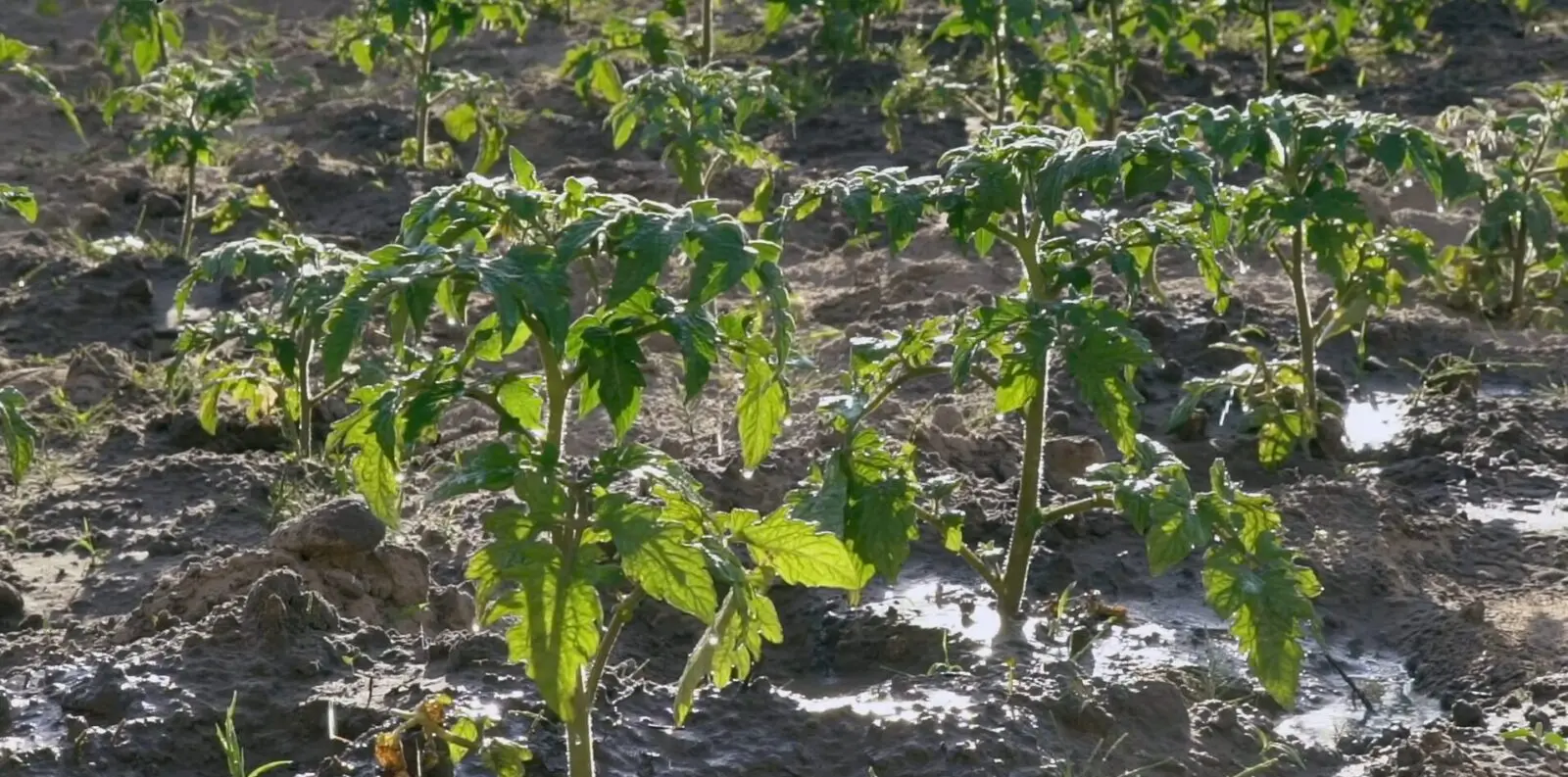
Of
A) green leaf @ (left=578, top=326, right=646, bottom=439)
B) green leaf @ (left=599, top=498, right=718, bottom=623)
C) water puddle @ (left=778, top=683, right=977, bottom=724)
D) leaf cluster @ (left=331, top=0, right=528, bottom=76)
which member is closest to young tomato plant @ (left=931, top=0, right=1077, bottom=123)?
leaf cluster @ (left=331, top=0, right=528, bottom=76)

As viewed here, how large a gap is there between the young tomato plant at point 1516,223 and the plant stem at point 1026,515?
1780 millimetres

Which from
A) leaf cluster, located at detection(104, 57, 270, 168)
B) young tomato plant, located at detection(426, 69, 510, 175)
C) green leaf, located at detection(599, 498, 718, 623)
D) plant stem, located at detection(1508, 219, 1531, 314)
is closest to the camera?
green leaf, located at detection(599, 498, 718, 623)

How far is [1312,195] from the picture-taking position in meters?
4.74

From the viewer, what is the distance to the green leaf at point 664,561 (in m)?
2.74

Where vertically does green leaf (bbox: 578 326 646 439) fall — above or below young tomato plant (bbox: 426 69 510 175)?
above

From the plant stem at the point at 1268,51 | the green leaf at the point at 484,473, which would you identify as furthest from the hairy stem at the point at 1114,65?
the green leaf at the point at 484,473

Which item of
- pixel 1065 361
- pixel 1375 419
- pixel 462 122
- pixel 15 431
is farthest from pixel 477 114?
pixel 1065 361

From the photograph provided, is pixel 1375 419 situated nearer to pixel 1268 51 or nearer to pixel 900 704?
pixel 900 704

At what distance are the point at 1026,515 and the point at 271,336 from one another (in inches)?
79.5

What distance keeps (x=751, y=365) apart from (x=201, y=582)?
5.52ft

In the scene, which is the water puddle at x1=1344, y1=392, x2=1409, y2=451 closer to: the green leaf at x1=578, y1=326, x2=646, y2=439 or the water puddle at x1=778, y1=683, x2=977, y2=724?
the water puddle at x1=778, y1=683, x2=977, y2=724

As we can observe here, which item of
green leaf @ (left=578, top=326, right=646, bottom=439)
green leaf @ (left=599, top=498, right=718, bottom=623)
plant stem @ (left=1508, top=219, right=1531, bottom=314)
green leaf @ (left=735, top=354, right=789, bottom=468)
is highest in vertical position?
green leaf @ (left=578, top=326, right=646, bottom=439)

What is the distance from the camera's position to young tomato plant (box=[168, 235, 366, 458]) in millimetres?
4715

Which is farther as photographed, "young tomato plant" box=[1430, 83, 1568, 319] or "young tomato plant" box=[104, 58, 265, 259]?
"young tomato plant" box=[104, 58, 265, 259]
